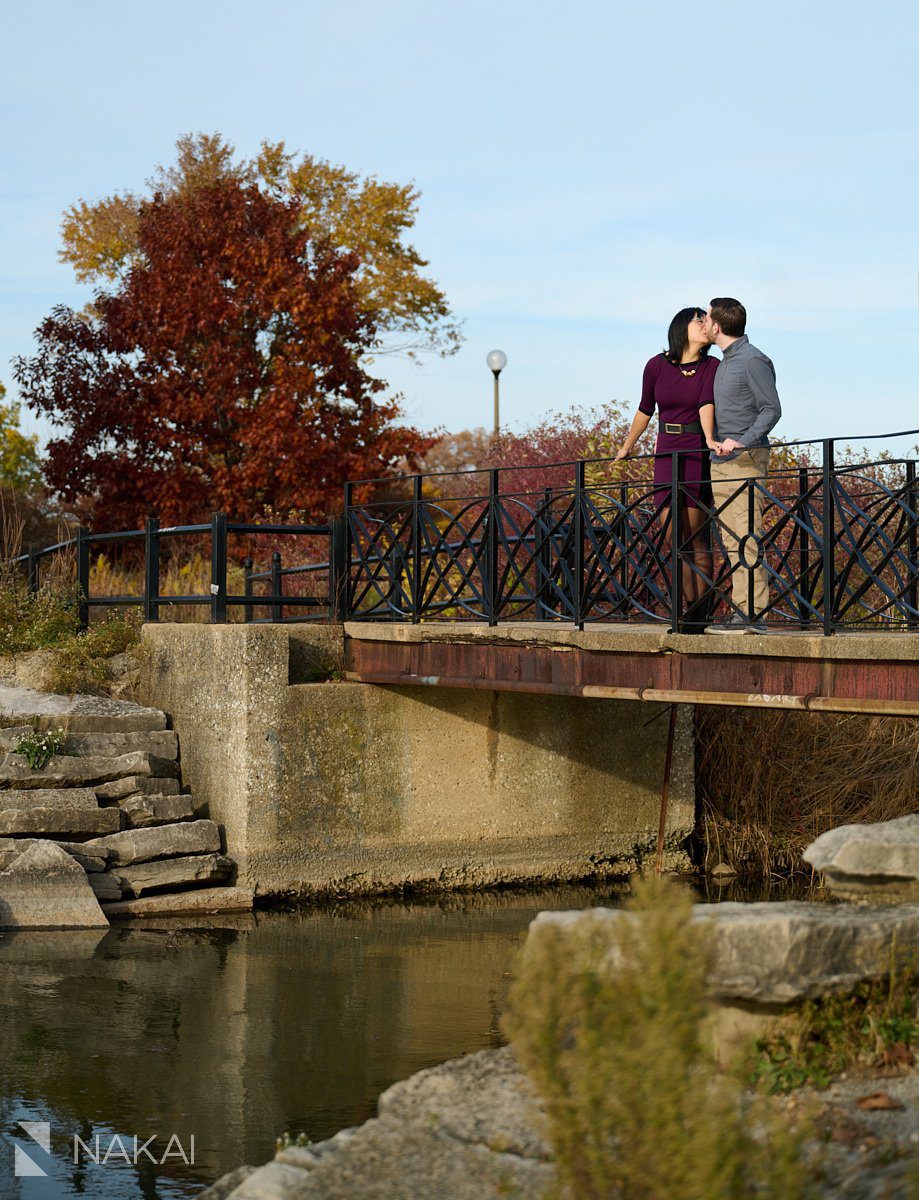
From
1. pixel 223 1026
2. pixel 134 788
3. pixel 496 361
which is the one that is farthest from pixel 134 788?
pixel 496 361

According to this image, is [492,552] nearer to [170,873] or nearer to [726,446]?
[726,446]

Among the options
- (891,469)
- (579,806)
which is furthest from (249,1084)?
(891,469)

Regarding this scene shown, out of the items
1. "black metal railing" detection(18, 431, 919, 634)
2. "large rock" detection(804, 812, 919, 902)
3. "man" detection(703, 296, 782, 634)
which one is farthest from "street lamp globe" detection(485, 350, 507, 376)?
"large rock" detection(804, 812, 919, 902)

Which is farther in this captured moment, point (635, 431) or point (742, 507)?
point (635, 431)

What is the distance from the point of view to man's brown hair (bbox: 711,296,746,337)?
9.34 meters

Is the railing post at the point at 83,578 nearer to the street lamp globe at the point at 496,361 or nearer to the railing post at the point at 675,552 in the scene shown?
the railing post at the point at 675,552

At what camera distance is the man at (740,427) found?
30.2 ft

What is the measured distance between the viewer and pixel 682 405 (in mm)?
9945

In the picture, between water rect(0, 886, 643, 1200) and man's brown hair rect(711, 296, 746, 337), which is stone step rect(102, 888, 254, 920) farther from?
man's brown hair rect(711, 296, 746, 337)

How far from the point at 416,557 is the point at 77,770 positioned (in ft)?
11.4

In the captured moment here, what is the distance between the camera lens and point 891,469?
58.4ft

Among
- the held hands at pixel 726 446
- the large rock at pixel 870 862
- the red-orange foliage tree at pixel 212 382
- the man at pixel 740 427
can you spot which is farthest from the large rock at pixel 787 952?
the red-orange foliage tree at pixel 212 382

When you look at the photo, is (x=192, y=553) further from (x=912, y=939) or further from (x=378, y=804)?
(x=912, y=939)

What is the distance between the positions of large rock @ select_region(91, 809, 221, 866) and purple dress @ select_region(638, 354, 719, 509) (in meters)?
4.98
